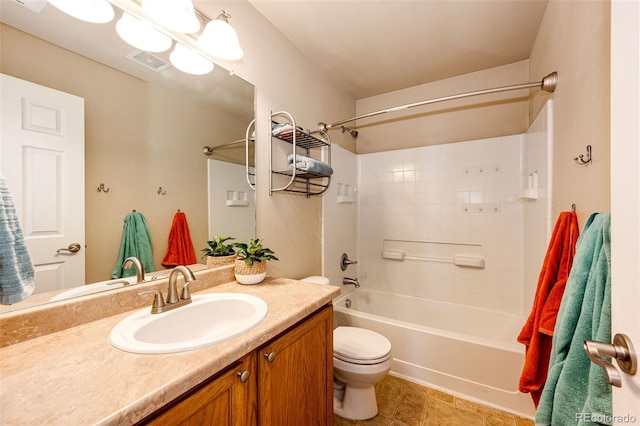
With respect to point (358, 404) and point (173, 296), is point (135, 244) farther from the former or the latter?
point (358, 404)

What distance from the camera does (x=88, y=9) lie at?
895 mm

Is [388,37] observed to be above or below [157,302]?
above

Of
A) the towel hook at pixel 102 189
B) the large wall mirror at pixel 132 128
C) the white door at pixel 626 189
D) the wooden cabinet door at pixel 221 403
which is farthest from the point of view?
the towel hook at pixel 102 189

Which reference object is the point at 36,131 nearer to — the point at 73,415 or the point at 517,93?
the point at 73,415

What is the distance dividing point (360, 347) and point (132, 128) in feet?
5.24

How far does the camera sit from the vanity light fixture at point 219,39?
1.19 meters

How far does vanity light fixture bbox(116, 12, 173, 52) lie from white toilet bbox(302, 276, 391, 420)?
69.7 inches

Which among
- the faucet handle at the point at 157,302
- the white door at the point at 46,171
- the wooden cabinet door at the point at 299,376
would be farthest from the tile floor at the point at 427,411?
the white door at the point at 46,171

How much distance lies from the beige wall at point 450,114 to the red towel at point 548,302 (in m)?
1.40

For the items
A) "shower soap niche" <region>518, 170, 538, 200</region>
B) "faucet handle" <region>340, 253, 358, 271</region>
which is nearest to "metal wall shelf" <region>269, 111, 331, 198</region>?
"faucet handle" <region>340, 253, 358, 271</region>

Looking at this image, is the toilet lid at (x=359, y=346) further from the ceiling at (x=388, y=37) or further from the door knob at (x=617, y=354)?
the ceiling at (x=388, y=37)

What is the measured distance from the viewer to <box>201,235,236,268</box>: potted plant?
1.30m

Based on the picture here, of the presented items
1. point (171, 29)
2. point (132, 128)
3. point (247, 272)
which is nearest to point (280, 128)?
point (171, 29)

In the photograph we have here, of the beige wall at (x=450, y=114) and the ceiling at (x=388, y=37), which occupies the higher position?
the ceiling at (x=388, y=37)
